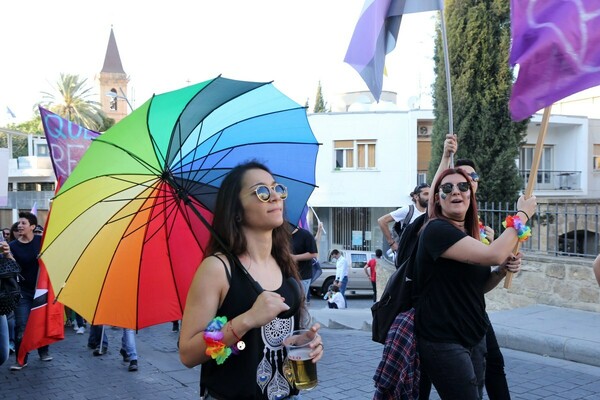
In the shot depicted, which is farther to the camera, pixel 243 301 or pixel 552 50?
pixel 552 50

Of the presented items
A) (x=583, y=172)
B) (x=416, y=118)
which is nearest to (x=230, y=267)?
(x=416, y=118)

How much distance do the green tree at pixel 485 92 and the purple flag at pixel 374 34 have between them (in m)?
10.0

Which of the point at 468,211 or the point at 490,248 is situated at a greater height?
the point at 468,211

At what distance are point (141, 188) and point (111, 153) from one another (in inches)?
9.2

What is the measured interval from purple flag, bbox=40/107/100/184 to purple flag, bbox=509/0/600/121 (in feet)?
17.7

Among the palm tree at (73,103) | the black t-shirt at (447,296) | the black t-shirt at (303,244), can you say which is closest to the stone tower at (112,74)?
the palm tree at (73,103)

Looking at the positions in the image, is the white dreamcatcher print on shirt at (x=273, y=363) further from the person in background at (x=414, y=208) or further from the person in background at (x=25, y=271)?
the person in background at (x=25, y=271)

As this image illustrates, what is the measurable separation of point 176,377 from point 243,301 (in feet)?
14.9

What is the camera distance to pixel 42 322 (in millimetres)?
7090

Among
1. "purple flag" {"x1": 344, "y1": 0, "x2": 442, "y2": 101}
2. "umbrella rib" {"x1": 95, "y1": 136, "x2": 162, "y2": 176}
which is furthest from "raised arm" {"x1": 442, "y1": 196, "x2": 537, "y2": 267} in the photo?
"purple flag" {"x1": 344, "y1": 0, "x2": 442, "y2": 101}

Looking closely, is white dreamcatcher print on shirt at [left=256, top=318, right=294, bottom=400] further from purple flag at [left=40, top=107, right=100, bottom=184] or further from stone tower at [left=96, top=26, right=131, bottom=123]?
stone tower at [left=96, top=26, right=131, bottom=123]

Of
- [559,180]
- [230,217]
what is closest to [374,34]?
[230,217]

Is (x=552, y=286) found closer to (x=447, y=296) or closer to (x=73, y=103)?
(x=447, y=296)

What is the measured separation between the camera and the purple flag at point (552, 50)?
3027 mm
